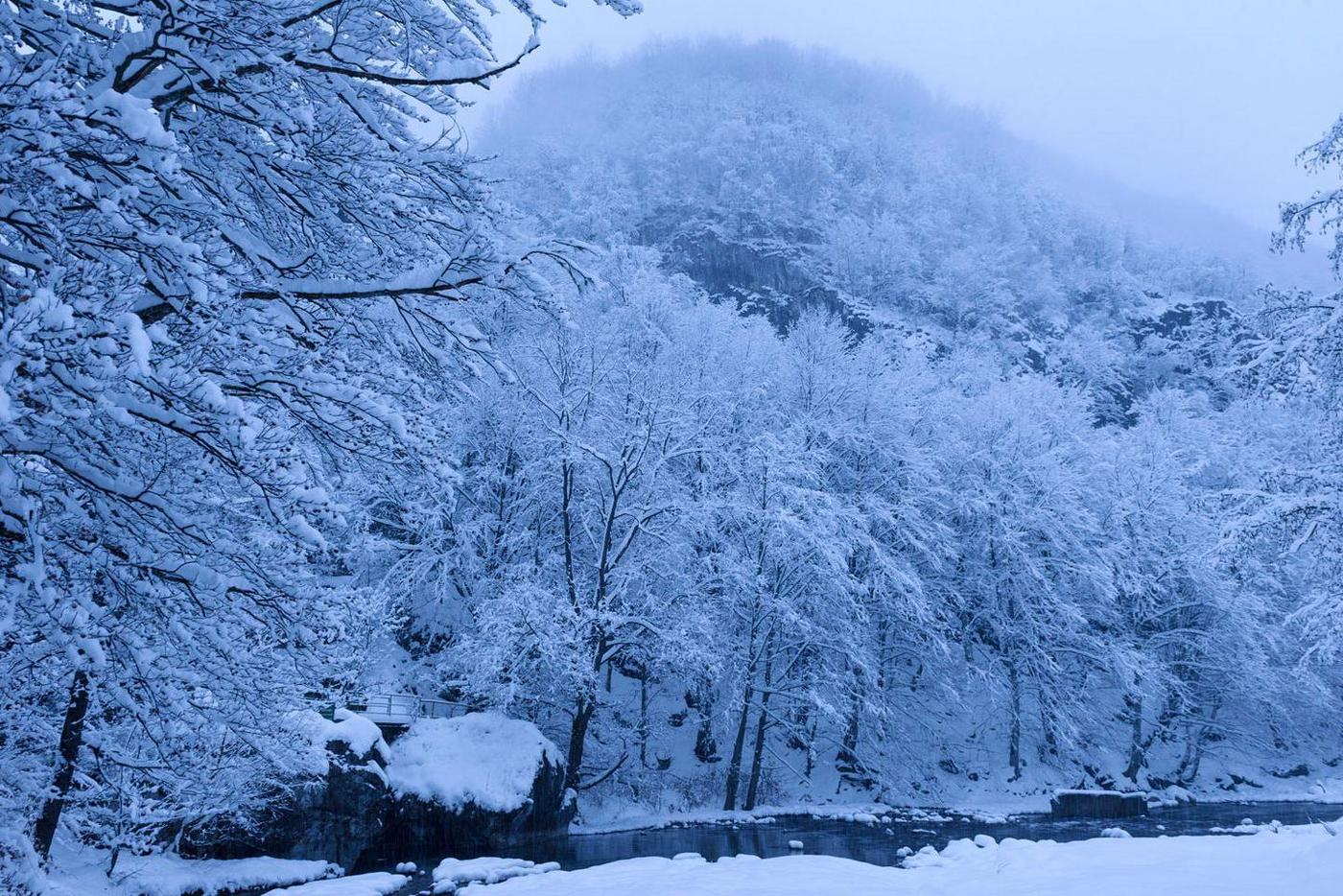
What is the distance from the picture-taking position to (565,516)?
61.2 ft

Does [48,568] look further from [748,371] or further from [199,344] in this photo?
[748,371]

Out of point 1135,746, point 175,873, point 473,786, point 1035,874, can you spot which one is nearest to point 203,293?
point 1035,874

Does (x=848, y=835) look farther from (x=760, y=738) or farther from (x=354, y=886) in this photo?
(x=354, y=886)

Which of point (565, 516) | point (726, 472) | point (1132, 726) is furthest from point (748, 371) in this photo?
point (1132, 726)

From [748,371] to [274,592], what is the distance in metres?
22.4

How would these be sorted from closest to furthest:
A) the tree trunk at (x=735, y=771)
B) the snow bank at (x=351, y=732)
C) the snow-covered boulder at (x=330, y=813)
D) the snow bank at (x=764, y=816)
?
the snow-covered boulder at (x=330, y=813)
the snow bank at (x=351, y=732)
the snow bank at (x=764, y=816)
the tree trunk at (x=735, y=771)

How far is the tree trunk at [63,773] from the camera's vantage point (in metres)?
6.84

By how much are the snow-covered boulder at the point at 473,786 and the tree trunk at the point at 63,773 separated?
294 inches

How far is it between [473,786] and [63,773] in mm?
8781

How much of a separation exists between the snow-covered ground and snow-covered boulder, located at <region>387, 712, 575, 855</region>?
470 centimetres

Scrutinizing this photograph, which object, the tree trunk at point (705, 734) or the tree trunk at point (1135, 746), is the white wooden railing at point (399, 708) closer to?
the tree trunk at point (705, 734)

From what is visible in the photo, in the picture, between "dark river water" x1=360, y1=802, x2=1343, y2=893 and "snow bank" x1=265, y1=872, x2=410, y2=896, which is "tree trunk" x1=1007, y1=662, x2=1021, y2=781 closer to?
"dark river water" x1=360, y1=802, x2=1343, y2=893

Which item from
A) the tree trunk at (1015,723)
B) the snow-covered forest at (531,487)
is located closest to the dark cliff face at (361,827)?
the snow-covered forest at (531,487)

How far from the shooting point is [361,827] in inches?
541
